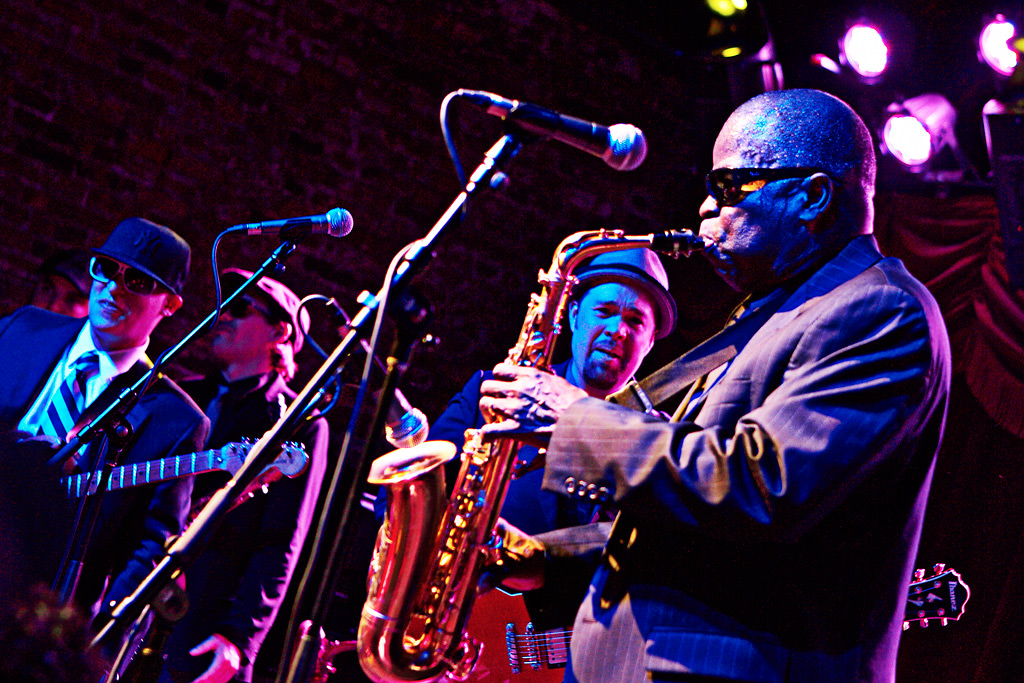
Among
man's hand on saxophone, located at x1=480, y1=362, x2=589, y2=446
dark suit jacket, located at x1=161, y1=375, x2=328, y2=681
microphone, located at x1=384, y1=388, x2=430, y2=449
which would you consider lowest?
dark suit jacket, located at x1=161, y1=375, x2=328, y2=681

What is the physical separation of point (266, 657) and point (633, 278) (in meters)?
2.47

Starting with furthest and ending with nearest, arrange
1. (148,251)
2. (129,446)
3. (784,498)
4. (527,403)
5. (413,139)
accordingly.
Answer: (413,139), (148,251), (129,446), (527,403), (784,498)

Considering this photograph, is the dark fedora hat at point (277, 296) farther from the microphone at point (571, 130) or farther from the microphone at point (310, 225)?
the microphone at point (571, 130)

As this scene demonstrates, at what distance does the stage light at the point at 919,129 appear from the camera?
14.8 ft

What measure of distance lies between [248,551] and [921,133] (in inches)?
151

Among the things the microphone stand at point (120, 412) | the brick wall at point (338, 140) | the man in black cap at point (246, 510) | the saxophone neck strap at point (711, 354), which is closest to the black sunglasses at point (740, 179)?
the saxophone neck strap at point (711, 354)

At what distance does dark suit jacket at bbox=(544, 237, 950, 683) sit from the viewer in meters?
1.60

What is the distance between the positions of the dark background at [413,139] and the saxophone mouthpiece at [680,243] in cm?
230

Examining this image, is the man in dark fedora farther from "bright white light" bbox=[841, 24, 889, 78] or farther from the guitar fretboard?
"bright white light" bbox=[841, 24, 889, 78]

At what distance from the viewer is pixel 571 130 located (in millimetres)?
2027

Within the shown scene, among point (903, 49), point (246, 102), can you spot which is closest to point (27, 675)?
point (246, 102)

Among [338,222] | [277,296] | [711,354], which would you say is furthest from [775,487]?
[277,296]

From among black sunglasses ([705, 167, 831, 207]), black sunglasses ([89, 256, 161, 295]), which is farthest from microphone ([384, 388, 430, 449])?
black sunglasses ([89, 256, 161, 295])

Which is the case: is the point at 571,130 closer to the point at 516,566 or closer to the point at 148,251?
the point at 516,566
